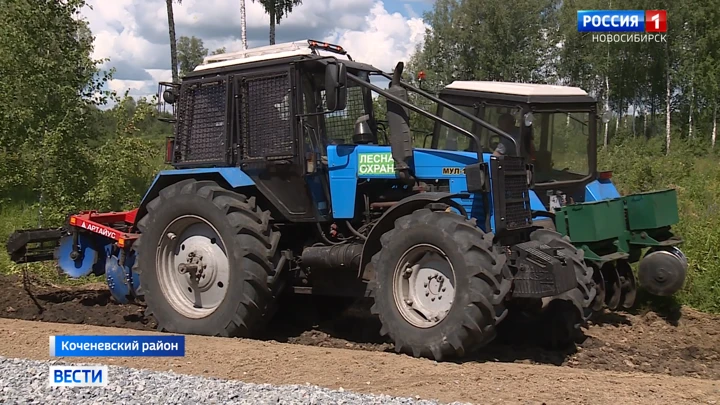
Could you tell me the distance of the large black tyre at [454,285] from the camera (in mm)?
5570

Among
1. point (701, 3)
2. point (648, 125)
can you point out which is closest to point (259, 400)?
point (701, 3)

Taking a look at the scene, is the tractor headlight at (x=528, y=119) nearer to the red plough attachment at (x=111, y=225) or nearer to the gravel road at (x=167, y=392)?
the red plough attachment at (x=111, y=225)

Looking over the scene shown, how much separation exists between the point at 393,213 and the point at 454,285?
88cm

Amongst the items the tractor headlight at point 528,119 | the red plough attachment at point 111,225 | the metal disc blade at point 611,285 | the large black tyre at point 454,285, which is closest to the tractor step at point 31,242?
the red plough attachment at point 111,225

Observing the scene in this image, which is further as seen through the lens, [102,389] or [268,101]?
[268,101]

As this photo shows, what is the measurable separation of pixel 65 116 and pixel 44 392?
29.5ft

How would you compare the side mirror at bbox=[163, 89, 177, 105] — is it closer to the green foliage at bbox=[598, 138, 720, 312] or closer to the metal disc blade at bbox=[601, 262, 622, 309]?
the metal disc blade at bbox=[601, 262, 622, 309]

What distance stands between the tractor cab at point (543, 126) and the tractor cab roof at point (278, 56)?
2.24m

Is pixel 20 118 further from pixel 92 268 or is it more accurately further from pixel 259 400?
pixel 259 400

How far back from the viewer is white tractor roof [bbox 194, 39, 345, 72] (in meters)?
7.18

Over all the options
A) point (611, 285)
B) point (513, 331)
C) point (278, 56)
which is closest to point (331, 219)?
point (278, 56)

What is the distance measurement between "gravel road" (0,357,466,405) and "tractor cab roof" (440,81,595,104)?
595 cm

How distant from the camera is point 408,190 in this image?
6.82 meters

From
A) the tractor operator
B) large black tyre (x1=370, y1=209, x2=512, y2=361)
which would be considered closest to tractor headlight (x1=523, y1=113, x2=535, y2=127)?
the tractor operator
